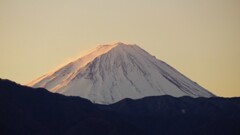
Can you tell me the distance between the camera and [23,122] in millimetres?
147500

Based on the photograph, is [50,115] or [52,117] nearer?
[52,117]

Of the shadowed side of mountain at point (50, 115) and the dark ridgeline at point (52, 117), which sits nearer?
the dark ridgeline at point (52, 117)

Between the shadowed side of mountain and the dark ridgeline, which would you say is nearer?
the dark ridgeline

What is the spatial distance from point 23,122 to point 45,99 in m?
24.4

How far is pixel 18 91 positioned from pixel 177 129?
48527mm

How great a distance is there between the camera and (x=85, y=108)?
176 m

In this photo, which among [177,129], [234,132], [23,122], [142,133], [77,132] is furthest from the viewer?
[177,129]

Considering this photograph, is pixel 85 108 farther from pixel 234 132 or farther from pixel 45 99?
pixel 234 132

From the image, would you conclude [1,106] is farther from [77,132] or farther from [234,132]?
[234,132]

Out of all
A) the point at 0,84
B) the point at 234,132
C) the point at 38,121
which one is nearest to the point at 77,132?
A: the point at 38,121

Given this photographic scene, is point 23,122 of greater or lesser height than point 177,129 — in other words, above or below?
above

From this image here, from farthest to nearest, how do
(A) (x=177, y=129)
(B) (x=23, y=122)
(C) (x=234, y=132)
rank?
1. (A) (x=177, y=129)
2. (C) (x=234, y=132)
3. (B) (x=23, y=122)

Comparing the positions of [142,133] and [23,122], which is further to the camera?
[142,133]

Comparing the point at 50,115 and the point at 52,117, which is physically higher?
the point at 50,115
